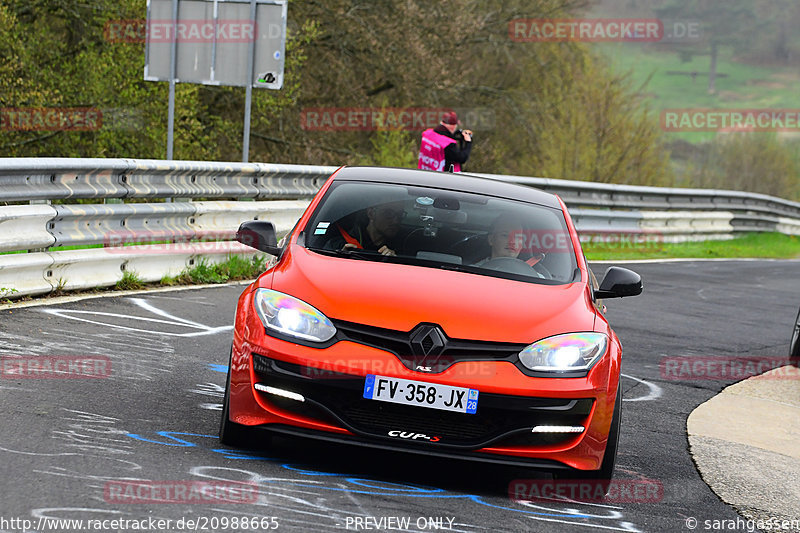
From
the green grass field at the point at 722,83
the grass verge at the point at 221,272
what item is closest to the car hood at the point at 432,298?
the grass verge at the point at 221,272

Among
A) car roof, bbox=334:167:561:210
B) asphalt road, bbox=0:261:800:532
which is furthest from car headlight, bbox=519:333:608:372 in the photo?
car roof, bbox=334:167:561:210

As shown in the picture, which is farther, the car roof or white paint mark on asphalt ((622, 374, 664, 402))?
white paint mark on asphalt ((622, 374, 664, 402))

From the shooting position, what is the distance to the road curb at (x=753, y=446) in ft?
19.2

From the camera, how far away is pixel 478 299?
5574mm

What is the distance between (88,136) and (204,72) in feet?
20.5

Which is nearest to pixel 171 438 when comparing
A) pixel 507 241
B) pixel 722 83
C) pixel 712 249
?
pixel 507 241

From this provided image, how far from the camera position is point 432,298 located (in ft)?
18.0

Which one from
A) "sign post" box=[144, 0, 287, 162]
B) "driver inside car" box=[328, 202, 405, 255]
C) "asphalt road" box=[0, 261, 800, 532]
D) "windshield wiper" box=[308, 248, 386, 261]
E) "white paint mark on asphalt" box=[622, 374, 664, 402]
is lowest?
"white paint mark on asphalt" box=[622, 374, 664, 402]

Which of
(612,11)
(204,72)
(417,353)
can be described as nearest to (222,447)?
(417,353)

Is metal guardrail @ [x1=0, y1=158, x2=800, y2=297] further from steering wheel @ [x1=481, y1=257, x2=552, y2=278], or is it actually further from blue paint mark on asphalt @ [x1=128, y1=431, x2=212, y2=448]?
steering wheel @ [x1=481, y1=257, x2=552, y2=278]

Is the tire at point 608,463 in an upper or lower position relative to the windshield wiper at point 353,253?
lower

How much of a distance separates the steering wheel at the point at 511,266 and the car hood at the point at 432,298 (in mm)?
201

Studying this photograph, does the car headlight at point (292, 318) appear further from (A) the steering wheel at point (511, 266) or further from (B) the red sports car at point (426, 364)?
(A) the steering wheel at point (511, 266)

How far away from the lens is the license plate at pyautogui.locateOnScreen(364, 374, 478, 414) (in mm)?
5160
